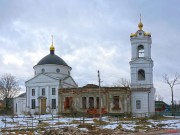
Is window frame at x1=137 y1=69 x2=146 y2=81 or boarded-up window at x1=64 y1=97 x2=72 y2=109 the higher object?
window frame at x1=137 y1=69 x2=146 y2=81

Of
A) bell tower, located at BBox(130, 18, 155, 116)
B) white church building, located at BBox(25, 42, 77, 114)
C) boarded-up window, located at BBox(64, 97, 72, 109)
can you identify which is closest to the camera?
bell tower, located at BBox(130, 18, 155, 116)

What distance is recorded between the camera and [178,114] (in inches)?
2156

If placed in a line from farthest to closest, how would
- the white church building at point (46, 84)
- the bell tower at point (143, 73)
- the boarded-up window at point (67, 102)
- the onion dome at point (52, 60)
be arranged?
the onion dome at point (52, 60) < the white church building at point (46, 84) < the boarded-up window at point (67, 102) < the bell tower at point (143, 73)

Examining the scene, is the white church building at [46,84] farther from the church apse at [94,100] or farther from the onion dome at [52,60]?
the church apse at [94,100]

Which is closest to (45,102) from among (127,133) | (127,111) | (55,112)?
(55,112)

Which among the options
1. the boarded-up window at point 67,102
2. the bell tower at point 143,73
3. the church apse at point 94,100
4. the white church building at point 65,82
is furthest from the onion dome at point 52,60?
the bell tower at point 143,73

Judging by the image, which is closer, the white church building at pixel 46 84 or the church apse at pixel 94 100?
the church apse at pixel 94 100

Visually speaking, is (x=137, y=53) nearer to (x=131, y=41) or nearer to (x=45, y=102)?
(x=131, y=41)

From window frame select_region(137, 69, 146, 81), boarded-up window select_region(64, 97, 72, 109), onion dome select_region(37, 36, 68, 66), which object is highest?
onion dome select_region(37, 36, 68, 66)

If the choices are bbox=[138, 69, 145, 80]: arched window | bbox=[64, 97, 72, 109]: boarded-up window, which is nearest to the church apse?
bbox=[64, 97, 72, 109]: boarded-up window

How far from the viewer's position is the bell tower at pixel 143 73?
164ft

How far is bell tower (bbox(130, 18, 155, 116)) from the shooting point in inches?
1969

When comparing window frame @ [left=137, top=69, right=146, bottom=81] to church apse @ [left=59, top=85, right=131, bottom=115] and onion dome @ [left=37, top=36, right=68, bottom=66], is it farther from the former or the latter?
onion dome @ [left=37, top=36, right=68, bottom=66]

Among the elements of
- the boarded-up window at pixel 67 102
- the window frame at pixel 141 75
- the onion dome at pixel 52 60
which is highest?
the onion dome at pixel 52 60
